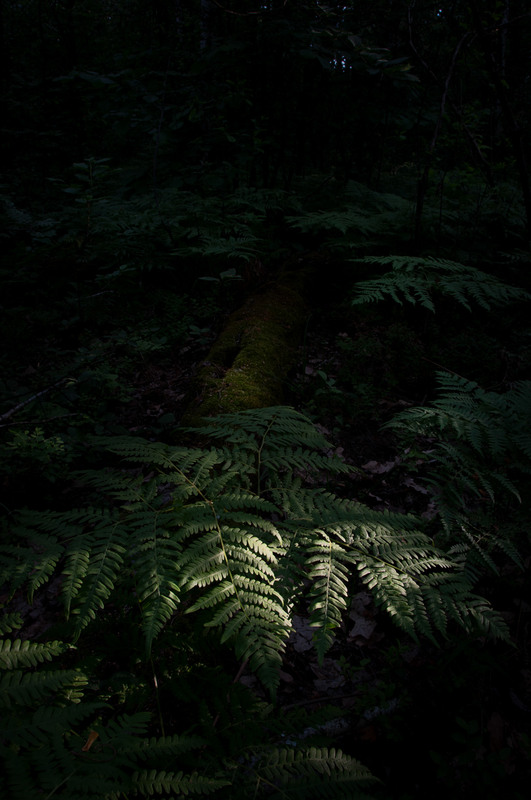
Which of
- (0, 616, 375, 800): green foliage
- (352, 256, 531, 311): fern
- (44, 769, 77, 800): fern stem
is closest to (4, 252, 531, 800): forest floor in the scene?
(0, 616, 375, 800): green foliage

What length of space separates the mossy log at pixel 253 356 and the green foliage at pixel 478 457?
4.05 ft

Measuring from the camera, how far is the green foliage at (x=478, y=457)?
1.84 m

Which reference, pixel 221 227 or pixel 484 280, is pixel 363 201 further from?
pixel 484 280

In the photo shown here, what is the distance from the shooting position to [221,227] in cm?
519

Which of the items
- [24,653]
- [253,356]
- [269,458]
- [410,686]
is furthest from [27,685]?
[253,356]

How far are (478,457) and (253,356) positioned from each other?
2024 millimetres

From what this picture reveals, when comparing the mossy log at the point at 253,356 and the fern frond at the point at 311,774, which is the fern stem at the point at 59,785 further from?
the mossy log at the point at 253,356

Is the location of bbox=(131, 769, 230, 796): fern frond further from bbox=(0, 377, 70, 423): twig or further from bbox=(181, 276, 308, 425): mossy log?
bbox=(0, 377, 70, 423): twig

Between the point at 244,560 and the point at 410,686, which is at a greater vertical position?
the point at 244,560

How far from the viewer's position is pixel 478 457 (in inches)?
88.7

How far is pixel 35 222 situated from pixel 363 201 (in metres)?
5.01

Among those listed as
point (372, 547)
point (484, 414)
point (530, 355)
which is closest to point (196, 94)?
point (530, 355)

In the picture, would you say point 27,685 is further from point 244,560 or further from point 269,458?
point 269,458

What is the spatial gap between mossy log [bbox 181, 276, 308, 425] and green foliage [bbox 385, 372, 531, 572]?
123 cm
